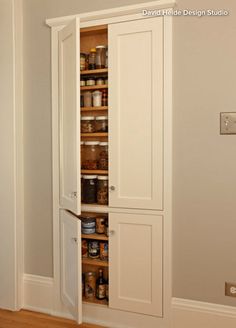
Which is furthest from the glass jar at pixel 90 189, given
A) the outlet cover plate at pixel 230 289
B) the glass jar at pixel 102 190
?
the outlet cover plate at pixel 230 289

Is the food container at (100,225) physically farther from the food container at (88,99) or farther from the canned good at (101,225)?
the food container at (88,99)

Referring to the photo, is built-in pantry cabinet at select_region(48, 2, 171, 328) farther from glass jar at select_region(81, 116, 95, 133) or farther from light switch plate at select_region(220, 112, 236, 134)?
light switch plate at select_region(220, 112, 236, 134)

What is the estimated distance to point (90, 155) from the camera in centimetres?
249

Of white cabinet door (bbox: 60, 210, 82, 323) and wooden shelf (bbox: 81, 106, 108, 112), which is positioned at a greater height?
wooden shelf (bbox: 81, 106, 108, 112)

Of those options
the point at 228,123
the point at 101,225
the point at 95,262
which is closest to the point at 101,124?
the point at 101,225

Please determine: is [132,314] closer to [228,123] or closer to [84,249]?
[84,249]

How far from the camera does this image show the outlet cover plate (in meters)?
1.99

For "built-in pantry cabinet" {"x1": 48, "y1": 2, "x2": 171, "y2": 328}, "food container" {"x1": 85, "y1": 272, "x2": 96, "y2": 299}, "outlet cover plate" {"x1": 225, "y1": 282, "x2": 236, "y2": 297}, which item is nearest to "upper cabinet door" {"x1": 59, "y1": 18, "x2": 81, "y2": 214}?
"built-in pantry cabinet" {"x1": 48, "y1": 2, "x2": 171, "y2": 328}

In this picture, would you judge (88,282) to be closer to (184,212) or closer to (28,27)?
(184,212)

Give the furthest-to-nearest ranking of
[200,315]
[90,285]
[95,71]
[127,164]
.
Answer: [90,285], [95,71], [127,164], [200,315]

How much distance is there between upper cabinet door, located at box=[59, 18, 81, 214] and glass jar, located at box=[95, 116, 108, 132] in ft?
0.91

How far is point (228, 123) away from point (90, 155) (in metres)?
1.09

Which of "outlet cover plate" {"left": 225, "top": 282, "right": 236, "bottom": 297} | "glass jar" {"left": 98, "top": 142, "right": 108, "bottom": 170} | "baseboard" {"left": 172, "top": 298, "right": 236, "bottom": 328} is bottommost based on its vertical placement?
"baseboard" {"left": 172, "top": 298, "right": 236, "bottom": 328}

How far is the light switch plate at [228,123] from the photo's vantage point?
1.94m
